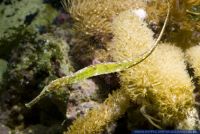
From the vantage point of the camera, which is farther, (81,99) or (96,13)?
(96,13)

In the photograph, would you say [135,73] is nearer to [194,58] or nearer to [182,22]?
[194,58]

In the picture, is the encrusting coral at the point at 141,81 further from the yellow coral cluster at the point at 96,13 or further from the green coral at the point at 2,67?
the green coral at the point at 2,67

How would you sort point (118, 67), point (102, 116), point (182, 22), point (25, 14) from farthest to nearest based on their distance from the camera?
point (25, 14) → point (182, 22) → point (102, 116) → point (118, 67)

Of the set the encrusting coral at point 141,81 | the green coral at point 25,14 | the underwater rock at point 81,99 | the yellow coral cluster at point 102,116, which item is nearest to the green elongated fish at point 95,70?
the encrusting coral at point 141,81

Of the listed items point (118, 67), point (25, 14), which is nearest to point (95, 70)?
point (118, 67)

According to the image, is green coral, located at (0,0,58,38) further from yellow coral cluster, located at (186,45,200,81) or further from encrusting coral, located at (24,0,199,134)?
yellow coral cluster, located at (186,45,200,81)

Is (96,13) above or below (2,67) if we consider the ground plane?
above
